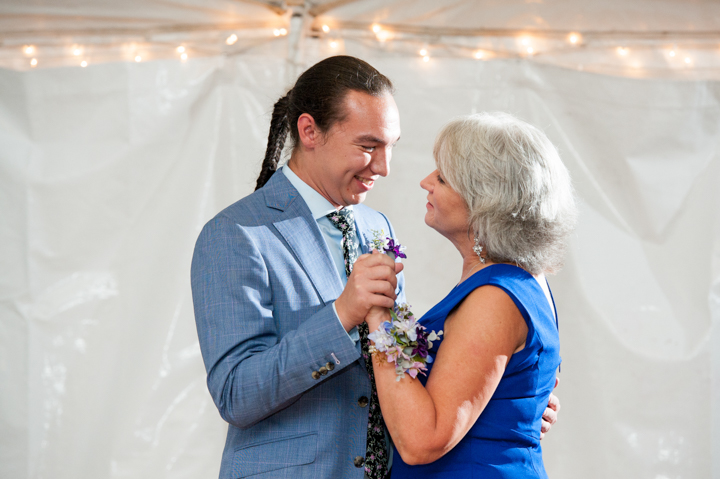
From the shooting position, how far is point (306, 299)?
1757 millimetres

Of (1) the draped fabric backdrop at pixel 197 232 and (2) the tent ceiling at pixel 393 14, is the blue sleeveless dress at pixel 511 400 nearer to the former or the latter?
(1) the draped fabric backdrop at pixel 197 232

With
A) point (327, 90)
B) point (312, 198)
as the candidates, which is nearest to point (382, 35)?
point (327, 90)

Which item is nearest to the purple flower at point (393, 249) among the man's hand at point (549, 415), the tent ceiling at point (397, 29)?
the man's hand at point (549, 415)

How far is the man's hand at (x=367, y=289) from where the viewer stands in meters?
1.50

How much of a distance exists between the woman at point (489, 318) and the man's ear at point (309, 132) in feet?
1.49

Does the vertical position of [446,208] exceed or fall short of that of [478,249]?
it exceeds it

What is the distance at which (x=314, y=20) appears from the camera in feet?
10.7

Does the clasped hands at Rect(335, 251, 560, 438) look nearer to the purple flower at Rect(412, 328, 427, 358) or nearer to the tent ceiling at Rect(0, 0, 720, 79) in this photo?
the purple flower at Rect(412, 328, 427, 358)

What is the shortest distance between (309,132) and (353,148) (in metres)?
0.18

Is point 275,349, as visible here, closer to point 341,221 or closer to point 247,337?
point 247,337

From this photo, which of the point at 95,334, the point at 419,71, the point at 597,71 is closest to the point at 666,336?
the point at 597,71

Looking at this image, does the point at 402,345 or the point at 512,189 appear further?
the point at 512,189

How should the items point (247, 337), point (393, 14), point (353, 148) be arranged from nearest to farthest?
point (247, 337) → point (353, 148) → point (393, 14)

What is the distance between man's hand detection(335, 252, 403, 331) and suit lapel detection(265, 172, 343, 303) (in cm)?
26
